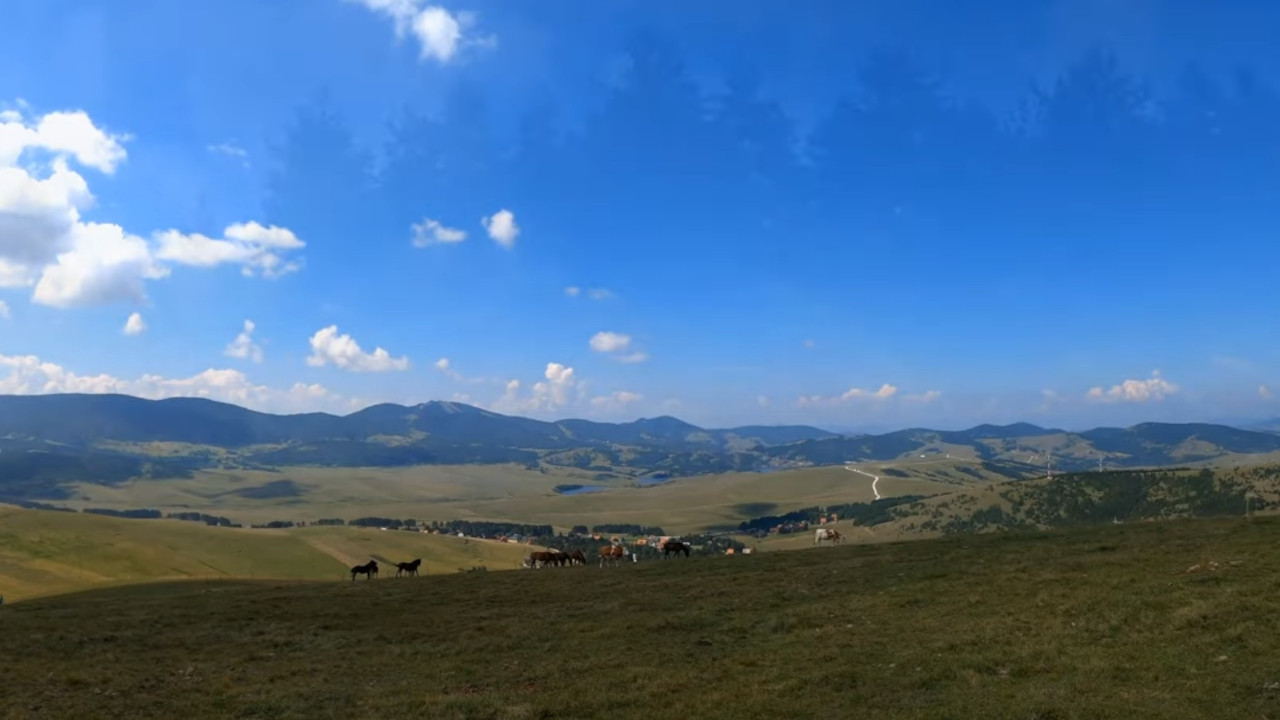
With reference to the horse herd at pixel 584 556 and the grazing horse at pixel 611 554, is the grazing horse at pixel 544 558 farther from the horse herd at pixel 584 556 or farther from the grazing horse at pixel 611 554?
the grazing horse at pixel 611 554

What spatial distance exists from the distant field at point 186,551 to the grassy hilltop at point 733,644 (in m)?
61.3

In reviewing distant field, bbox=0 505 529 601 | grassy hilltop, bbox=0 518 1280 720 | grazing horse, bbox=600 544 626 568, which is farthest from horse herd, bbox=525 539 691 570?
distant field, bbox=0 505 529 601

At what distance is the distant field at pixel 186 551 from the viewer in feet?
321

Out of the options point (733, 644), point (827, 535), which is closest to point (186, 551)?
point (827, 535)

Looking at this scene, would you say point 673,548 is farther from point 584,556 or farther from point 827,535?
point 827,535

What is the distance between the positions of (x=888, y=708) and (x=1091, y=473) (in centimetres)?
19949

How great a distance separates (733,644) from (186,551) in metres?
125

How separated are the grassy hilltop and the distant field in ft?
201

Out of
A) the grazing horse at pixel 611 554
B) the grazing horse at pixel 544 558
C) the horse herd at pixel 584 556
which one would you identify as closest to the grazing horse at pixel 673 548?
the horse herd at pixel 584 556

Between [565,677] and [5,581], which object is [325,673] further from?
[5,581]

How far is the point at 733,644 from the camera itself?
24281mm

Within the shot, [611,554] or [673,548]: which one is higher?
[673,548]

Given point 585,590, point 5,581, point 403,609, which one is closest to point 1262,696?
point 585,590

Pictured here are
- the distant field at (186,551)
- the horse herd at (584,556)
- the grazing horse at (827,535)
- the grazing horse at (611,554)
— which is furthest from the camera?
the distant field at (186,551)
